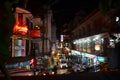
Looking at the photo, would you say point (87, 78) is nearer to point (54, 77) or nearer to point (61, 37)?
point (54, 77)

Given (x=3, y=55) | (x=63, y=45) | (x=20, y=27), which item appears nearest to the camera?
(x=3, y=55)

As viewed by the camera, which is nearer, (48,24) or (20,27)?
(20,27)

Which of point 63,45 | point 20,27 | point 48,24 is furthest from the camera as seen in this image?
point 63,45

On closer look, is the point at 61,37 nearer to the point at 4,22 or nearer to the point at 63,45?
the point at 63,45

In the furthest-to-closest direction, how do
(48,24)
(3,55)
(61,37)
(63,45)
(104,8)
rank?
1. (63,45)
2. (61,37)
3. (48,24)
4. (104,8)
5. (3,55)

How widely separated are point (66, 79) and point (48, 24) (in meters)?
50.5

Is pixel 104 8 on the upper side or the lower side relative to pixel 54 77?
upper

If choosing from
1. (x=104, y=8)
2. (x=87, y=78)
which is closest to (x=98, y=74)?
(x=87, y=78)

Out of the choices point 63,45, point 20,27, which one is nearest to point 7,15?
point 20,27

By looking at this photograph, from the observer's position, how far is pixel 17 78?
5086mm

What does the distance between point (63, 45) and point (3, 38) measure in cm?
10914

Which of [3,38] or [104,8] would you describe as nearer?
[3,38]

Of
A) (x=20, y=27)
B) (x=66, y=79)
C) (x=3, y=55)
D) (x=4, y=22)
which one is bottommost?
(x=66, y=79)

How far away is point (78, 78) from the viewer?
5.10 metres
